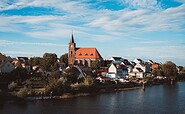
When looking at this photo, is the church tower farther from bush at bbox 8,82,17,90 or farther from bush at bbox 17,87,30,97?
bush at bbox 17,87,30,97

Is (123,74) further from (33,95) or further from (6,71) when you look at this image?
(33,95)

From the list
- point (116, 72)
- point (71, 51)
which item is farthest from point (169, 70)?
point (71, 51)

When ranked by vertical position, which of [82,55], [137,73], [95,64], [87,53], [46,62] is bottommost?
[137,73]

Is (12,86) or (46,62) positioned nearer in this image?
(12,86)

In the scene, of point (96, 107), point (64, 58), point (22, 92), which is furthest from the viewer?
point (64, 58)

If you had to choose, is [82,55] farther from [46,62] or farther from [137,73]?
[46,62]

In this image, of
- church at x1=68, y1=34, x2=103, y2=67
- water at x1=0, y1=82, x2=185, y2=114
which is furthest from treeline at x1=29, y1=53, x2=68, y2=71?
water at x1=0, y1=82, x2=185, y2=114

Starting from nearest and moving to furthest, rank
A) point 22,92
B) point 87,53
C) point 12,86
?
point 22,92, point 12,86, point 87,53

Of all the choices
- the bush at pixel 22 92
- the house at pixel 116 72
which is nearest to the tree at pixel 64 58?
the house at pixel 116 72

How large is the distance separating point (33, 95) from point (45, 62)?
969 inches

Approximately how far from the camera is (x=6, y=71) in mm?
51938

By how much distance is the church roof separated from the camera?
87.1m

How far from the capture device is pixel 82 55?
8844cm

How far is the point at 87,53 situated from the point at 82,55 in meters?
1.75
